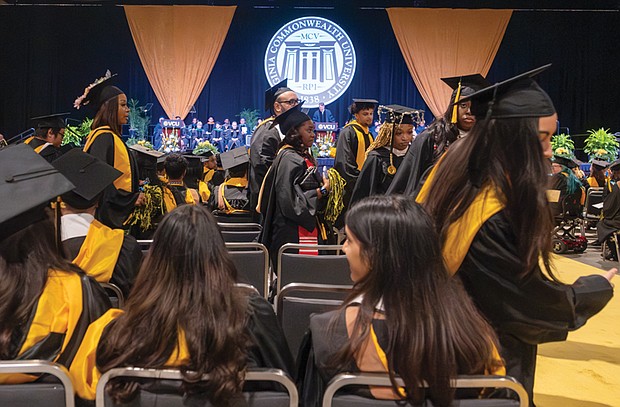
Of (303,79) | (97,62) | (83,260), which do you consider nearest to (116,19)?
(97,62)

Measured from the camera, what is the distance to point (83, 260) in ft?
8.74

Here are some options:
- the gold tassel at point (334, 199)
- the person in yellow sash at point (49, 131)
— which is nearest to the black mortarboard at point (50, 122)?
the person in yellow sash at point (49, 131)

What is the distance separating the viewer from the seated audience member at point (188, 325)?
1484 mm

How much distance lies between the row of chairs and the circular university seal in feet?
49.0

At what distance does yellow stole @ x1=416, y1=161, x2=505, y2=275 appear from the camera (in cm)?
183

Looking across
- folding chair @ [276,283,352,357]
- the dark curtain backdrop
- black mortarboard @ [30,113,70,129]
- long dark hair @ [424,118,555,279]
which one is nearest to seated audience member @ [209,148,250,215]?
black mortarboard @ [30,113,70,129]

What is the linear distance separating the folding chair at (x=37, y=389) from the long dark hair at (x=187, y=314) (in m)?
0.10

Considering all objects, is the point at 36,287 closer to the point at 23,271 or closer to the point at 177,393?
the point at 23,271

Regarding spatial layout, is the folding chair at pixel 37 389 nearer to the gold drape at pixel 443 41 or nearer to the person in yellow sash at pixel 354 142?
the person in yellow sash at pixel 354 142

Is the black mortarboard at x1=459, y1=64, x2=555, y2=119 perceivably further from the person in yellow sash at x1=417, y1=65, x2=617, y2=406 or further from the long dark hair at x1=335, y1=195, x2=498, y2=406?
the long dark hair at x1=335, y1=195, x2=498, y2=406

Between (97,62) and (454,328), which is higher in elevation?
(97,62)

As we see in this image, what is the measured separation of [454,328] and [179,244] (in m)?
0.73

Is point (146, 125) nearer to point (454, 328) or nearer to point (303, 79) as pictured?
point (303, 79)

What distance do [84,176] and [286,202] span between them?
162 centimetres
